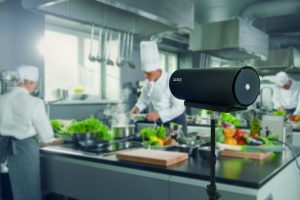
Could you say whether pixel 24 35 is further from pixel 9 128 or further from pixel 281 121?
pixel 281 121

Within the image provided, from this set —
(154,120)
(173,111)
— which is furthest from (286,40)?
(154,120)

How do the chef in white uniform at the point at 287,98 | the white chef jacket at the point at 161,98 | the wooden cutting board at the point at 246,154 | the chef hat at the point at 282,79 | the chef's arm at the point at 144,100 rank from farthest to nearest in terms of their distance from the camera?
the chef in white uniform at the point at 287,98 → the chef hat at the point at 282,79 → the chef's arm at the point at 144,100 → the white chef jacket at the point at 161,98 → the wooden cutting board at the point at 246,154

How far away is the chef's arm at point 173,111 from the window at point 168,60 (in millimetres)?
3434

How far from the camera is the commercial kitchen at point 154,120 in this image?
3.85 ft

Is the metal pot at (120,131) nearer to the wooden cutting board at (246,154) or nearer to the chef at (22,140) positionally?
the chef at (22,140)

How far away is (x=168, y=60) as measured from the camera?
258 inches

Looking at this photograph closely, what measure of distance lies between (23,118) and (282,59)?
4.45 m

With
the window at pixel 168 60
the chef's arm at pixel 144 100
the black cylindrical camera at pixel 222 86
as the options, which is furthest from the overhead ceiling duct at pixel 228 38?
the black cylindrical camera at pixel 222 86

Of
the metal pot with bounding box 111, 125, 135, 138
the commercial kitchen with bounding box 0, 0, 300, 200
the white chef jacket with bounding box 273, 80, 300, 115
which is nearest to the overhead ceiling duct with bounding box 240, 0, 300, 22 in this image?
the commercial kitchen with bounding box 0, 0, 300, 200

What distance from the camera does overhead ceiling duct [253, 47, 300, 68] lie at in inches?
202

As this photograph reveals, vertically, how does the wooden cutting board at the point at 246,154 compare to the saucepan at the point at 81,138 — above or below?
below

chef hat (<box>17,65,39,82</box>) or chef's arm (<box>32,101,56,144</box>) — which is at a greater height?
chef hat (<box>17,65,39,82</box>)

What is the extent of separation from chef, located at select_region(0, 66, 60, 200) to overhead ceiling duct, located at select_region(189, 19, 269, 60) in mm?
1984

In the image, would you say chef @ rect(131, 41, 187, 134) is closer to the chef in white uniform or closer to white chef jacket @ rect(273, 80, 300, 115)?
the chef in white uniform
